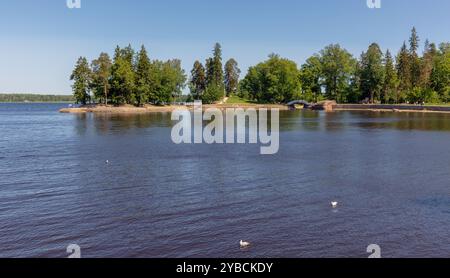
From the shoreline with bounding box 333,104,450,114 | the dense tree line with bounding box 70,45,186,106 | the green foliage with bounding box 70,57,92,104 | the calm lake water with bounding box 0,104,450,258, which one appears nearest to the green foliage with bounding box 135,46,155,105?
the dense tree line with bounding box 70,45,186,106

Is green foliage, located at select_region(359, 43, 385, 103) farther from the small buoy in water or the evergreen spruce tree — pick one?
the small buoy in water

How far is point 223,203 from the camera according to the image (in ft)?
98.9

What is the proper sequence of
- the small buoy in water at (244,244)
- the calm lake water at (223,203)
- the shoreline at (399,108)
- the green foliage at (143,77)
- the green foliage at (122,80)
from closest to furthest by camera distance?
Answer: the small buoy in water at (244,244)
the calm lake water at (223,203)
the shoreline at (399,108)
the green foliage at (122,80)
the green foliage at (143,77)

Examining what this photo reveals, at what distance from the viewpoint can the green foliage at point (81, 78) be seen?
627 ft

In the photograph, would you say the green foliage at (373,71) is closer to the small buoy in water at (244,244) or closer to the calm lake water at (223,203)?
the calm lake water at (223,203)

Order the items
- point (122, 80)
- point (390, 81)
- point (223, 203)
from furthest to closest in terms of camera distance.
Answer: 1. point (390, 81)
2. point (122, 80)
3. point (223, 203)

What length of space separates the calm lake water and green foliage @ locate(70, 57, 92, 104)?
14131cm

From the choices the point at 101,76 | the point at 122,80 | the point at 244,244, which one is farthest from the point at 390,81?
the point at 244,244

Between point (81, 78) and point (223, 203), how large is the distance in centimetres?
17481

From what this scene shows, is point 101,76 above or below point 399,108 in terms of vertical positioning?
above

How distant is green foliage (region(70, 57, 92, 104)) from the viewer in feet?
627

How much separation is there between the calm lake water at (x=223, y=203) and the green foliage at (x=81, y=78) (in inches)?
5564

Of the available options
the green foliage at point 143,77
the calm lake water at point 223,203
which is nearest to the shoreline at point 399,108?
the green foliage at point 143,77

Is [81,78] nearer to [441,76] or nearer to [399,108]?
[399,108]
